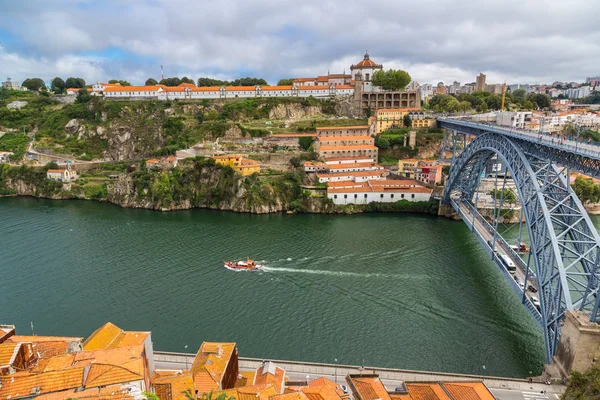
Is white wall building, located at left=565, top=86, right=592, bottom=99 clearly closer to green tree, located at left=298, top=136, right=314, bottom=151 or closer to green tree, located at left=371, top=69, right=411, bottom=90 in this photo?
green tree, located at left=371, top=69, right=411, bottom=90

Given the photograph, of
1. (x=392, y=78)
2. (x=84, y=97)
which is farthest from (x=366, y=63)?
(x=84, y=97)

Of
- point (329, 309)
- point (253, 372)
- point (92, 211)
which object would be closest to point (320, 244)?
point (329, 309)

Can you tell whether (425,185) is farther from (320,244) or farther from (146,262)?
(146,262)

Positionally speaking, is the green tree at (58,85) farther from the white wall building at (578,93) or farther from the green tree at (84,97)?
the white wall building at (578,93)

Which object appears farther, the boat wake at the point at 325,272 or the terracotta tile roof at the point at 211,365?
the boat wake at the point at 325,272

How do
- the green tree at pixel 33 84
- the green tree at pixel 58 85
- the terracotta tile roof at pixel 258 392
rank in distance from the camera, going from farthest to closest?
the green tree at pixel 33 84 < the green tree at pixel 58 85 < the terracotta tile roof at pixel 258 392

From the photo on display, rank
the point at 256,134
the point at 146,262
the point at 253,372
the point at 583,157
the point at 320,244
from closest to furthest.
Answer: the point at 253,372
the point at 583,157
the point at 146,262
the point at 320,244
the point at 256,134

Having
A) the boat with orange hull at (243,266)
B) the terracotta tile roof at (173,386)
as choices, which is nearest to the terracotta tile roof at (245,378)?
the terracotta tile roof at (173,386)
